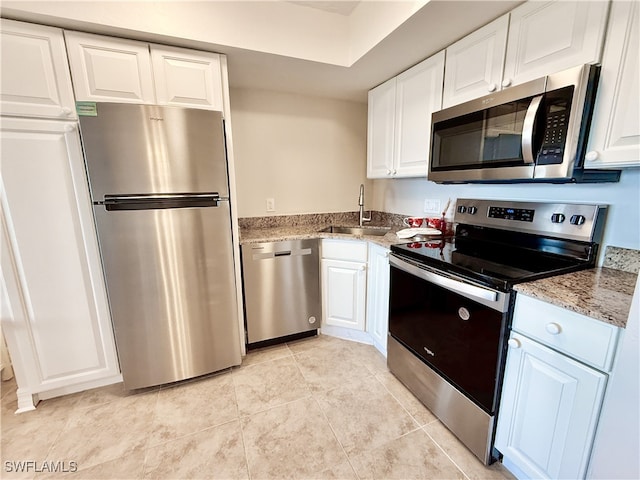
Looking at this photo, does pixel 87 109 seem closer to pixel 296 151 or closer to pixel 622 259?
pixel 296 151

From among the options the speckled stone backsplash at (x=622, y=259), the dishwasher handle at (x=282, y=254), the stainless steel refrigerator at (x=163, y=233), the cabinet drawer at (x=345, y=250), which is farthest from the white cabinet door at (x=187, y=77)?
the speckled stone backsplash at (x=622, y=259)

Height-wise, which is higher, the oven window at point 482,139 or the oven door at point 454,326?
the oven window at point 482,139

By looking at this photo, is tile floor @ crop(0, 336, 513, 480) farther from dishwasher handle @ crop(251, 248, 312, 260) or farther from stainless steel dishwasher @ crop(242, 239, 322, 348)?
dishwasher handle @ crop(251, 248, 312, 260)

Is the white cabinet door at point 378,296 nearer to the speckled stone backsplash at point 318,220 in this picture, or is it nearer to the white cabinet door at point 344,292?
the white cabinet door at point 344,292

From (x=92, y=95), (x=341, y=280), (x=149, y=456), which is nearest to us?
(x=149, y=456)

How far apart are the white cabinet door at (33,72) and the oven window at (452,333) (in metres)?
2.03

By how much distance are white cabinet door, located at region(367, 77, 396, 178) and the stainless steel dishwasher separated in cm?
83

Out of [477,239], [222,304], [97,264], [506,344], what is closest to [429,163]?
[477,239]

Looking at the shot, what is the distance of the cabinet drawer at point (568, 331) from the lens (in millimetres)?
836

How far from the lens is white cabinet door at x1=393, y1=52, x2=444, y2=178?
5.60ft

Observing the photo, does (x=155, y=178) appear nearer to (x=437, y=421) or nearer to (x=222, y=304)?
(x=222, y=304)

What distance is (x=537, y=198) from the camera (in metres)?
1.48

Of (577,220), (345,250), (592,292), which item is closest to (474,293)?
(592,292)

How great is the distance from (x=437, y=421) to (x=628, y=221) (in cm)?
130
